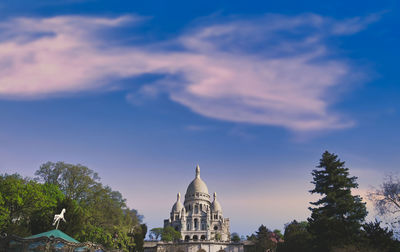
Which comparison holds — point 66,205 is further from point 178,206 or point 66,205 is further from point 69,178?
point 178,206

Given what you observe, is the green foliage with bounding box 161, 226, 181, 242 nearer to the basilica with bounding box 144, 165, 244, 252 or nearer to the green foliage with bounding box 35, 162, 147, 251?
the basilica with bounding box 144, 165, 244, 252

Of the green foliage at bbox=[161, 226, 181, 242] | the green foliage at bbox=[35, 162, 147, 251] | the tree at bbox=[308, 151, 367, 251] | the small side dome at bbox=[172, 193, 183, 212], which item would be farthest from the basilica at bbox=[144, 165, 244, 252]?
the tree at bbox=[308, 151, 367, 251]

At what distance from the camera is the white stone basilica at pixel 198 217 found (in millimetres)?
106750

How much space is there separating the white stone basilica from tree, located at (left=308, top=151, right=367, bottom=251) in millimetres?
67304

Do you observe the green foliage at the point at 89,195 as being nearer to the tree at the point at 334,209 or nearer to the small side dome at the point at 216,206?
the tree at the point at 334,209

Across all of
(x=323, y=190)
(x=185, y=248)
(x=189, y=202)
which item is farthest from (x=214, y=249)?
(x=323, y=190)

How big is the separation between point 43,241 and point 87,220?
71.2 feet

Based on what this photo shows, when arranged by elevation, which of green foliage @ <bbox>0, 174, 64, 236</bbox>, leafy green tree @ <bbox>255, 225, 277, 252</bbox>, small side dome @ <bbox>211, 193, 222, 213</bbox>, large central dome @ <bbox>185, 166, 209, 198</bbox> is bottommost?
leafy green tree @ <bbox>255, 225, 277, 252</bbox>

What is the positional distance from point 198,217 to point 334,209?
77.6 meters

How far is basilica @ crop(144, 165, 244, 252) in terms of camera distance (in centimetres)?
8694

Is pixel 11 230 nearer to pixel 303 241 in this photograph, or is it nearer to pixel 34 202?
pixel 34 202

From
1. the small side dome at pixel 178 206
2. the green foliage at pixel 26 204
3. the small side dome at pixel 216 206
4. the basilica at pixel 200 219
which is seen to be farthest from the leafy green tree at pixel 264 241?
the green foliage at pixel 26 204

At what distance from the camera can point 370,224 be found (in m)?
33.3

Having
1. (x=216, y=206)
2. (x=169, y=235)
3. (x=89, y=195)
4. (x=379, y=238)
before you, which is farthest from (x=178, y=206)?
(x=379, y=238)
